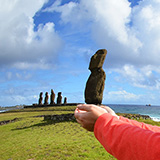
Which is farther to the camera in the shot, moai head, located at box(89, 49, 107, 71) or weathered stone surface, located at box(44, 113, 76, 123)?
moai head, located at box(89, 49, 107, 71)

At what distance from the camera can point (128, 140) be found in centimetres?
76

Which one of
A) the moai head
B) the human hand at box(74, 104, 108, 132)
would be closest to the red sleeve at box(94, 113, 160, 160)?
the human hand at box(74, 104, 108, 132)

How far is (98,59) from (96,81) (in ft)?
7.61

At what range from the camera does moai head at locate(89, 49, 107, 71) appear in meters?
17.0

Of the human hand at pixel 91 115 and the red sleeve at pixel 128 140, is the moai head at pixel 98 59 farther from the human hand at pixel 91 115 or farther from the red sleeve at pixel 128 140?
the red sleeve at pixel 128 140

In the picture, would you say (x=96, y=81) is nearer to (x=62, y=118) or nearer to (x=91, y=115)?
(x=62, y=118)

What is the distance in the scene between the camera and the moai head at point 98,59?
1700 cm

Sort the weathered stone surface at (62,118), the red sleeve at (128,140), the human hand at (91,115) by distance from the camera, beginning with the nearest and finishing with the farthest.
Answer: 1. the red sleeve at (128,140)
2. the human hand at (91,115)
3. the weathered stone surface at (62,118)

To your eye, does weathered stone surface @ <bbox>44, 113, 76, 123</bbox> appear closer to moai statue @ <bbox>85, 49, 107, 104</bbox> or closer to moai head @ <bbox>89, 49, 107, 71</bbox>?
moai statue @ <bbox>85, 49, 107, 104</bbox>

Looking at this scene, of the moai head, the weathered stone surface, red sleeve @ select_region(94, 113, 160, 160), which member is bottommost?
the weathered stone surface

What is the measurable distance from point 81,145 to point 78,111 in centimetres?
684

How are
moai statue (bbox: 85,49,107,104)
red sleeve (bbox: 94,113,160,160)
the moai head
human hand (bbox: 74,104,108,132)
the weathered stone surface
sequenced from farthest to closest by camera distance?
the moai head, moai statue (bbox: 85,49,107,104), the weathered stone surface, human hand (bbox: 74,104,108,132), red sleeve (bbox: 94,113,160,160)

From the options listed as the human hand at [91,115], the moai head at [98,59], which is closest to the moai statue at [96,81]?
the moai head at [98,59]

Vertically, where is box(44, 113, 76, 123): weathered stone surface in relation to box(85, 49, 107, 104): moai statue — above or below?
below
